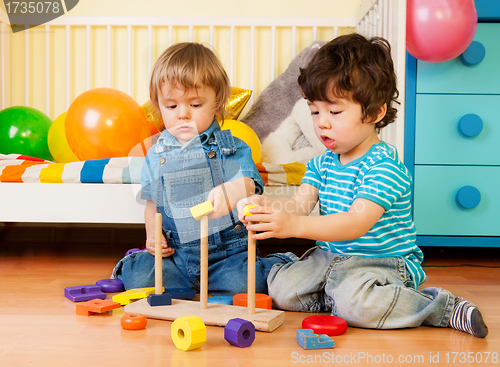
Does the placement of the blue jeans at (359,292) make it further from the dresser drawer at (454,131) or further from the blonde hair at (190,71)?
the dresser drawer at (454,131)

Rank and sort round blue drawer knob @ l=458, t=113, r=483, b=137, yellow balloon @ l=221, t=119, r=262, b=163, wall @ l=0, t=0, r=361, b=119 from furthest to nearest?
1. wall @ l=0, t=0, r=361, b=119
2. yellow balloon @ l=221, t=119, r=262, b=163
3. round blue drawer knob @ l=458, t=113, r=483, b=137

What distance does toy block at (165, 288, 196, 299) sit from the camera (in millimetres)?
911

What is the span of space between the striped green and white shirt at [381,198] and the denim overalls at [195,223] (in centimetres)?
20

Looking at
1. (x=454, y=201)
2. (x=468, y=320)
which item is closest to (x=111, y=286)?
(x=468, y=320)

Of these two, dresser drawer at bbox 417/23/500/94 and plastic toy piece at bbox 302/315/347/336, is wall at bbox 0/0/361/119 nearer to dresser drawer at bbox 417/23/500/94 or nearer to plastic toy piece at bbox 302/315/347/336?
dresser drawer at bbox 417/23/500/94

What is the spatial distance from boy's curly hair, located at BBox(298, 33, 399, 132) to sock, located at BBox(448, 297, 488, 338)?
37 centimetres

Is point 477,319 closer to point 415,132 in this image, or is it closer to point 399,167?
point 399,167

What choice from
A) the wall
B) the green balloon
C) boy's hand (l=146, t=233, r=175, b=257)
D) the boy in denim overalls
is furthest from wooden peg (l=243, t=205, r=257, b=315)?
the wall

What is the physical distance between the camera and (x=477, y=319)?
721 millimetres

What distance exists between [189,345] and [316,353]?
18cm

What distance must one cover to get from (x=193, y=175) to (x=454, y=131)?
2.64 ft

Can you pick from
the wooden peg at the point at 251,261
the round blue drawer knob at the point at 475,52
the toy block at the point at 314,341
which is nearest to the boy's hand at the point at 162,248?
the wooden peg at the point at 251,261

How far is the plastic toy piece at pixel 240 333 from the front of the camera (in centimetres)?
66

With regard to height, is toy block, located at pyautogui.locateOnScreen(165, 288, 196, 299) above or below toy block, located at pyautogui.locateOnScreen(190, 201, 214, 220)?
below
